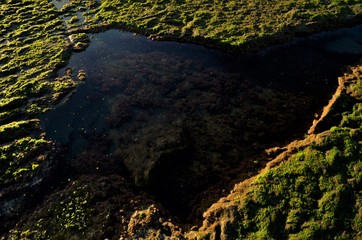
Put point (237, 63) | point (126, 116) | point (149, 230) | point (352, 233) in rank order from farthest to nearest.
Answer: point (237, 63), point (126, 116), point (149, 230), point (352, 233)

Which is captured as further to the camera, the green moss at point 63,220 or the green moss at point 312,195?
the green moss at point 63,220

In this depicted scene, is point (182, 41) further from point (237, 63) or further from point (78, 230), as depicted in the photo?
point (78, 230)

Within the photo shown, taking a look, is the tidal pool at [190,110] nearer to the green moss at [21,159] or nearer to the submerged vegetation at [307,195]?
the green moss at [21,159]

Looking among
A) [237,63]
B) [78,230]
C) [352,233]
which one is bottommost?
[78,230]

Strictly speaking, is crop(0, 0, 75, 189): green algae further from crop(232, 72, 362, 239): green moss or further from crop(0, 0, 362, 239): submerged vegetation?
crop(232, 72, 362, 239): green moss

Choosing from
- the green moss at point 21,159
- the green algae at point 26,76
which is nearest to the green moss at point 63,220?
the green moss at point 21,159

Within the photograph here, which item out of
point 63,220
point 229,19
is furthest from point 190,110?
point 229,19

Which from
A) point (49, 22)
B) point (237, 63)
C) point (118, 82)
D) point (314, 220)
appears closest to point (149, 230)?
point (314, 220)

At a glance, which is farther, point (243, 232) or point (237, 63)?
point (237, 63)

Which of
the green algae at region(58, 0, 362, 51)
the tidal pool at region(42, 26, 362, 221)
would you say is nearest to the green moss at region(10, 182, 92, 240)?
the tidal pool at region(42, 26, 362, 221)
